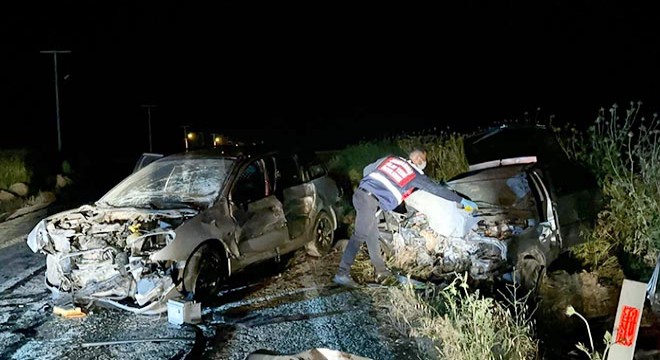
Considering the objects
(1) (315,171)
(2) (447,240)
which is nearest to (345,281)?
(2) (447,240)

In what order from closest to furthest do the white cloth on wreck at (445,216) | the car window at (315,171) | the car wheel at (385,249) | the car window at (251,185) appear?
the white cloth on wreck at (445,216) < the car window at (251,185) < the car wheel at (385,249) < the car window at (315,171)

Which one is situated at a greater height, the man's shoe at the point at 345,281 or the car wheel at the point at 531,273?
the car wheel at the point at 531,273

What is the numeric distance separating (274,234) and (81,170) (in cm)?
1959

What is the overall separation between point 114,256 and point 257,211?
1.86 meters

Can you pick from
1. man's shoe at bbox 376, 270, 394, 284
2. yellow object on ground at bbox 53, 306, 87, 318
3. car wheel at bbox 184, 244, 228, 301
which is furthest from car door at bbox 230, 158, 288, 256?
yellow object on ground at bbox 53, 306, 87, 318

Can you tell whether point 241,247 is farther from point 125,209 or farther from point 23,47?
point 23,47

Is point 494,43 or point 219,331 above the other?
point 494,43

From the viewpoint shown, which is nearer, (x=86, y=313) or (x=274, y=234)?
(x=86, y=313)

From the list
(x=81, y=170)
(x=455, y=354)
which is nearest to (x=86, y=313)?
(x=455, y=354)

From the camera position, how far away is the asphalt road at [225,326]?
5406mm

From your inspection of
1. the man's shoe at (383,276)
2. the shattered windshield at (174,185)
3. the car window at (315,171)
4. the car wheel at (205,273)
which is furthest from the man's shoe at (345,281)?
the car window at (315,171)

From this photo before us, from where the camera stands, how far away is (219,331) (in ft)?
19.2

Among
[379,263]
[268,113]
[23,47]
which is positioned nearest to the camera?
[379,263]

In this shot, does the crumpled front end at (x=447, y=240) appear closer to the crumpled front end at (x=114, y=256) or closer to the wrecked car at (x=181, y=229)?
the wrecked car at (x=181, y=229)
